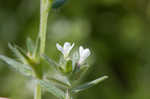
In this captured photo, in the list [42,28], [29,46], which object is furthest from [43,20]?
[29,46]

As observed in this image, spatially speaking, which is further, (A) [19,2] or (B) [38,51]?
(A) [19,2]

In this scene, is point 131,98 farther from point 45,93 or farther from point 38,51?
point 38,51

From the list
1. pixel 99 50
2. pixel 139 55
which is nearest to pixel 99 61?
pixel 99 50

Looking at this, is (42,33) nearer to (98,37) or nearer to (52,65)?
(52,65)

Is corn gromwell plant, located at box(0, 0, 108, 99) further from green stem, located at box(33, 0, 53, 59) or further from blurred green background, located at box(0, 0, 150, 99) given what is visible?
blurred green background, located at box(0, 0, 150, 99)

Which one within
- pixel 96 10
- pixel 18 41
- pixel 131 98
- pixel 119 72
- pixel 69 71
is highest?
pixel 96 10

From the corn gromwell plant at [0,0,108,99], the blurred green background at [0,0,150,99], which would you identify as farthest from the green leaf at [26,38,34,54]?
the blurred green background at [0,0,150,99]
